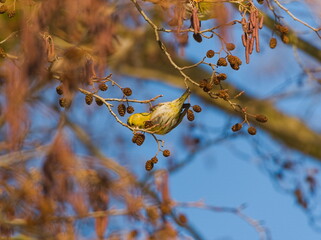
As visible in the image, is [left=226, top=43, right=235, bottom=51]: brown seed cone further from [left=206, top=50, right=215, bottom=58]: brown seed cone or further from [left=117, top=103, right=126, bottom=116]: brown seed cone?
[left=117, top=103, right=126, bottom=116]: brown seed cone

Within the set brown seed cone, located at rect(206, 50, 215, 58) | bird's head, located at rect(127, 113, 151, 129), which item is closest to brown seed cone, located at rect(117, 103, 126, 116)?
bird's head, located at rect(127, 113, 151, 129)

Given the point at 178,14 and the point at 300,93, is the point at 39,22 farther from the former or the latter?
the point at 300,93

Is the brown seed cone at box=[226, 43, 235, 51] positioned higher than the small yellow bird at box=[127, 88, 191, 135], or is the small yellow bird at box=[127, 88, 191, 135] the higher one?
the brown seed cone at box=[226, 43, 235, 51]

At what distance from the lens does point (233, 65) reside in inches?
58.1

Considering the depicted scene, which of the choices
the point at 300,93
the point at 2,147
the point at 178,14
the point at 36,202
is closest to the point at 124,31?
the point at 300,93

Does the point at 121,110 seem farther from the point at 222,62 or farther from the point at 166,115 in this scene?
the point at 222,62

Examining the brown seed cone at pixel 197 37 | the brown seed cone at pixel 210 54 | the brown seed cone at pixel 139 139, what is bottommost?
the brown seed cone at pixel 139 139

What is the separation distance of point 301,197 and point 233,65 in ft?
5.73

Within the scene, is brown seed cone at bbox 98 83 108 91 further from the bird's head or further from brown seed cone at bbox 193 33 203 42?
brown seed cone at bbox 193 33 203 42

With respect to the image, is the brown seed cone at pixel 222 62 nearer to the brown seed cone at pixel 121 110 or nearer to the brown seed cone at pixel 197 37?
the brown seed cone at pixel 197 37

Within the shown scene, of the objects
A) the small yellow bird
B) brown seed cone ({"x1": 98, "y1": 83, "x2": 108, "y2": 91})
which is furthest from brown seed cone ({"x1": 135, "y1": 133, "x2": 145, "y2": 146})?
brown seed cone ({"x1": 98, "y1": 83, "x2": 108, "y2": 91})

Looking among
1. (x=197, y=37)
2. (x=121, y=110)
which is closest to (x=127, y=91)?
(x=121, y=110)

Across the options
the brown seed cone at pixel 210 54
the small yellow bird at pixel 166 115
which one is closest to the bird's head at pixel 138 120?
the small yellow bird at pixel 166 115

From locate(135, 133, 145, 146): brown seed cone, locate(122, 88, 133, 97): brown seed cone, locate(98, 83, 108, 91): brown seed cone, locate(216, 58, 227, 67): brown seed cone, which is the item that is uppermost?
locate(216, 58, 227, 67): brown seed cone
